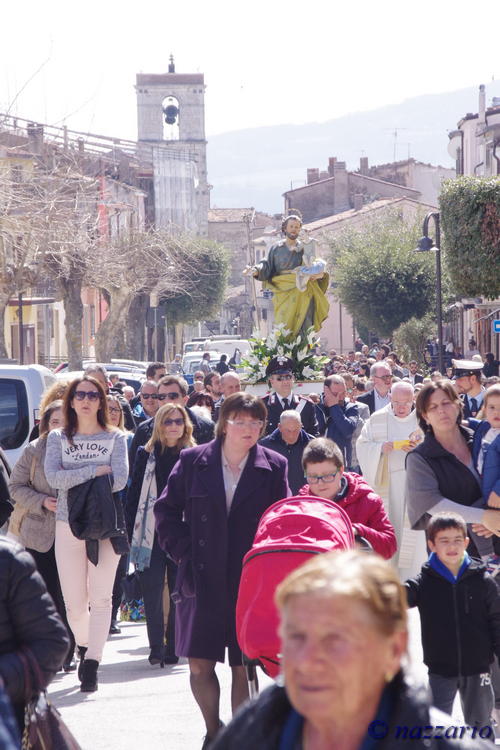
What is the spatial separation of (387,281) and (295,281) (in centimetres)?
3666

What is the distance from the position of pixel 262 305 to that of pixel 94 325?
64.1 feet

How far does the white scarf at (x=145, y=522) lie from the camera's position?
29.7ft

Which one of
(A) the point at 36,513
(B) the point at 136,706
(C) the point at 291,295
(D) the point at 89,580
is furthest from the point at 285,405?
(C) the point at 291,295

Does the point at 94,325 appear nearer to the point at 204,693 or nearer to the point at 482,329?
the point at 482,329

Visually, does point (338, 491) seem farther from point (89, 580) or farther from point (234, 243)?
point (234, 243)

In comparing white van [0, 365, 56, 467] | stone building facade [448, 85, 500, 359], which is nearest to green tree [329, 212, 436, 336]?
stone building facade [448, 85, 500, 359]

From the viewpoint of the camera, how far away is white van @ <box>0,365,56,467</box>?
42.5 feet

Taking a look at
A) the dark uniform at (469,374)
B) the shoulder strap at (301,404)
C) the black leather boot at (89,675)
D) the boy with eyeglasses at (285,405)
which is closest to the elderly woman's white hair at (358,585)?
the black leather boot at (89,675)

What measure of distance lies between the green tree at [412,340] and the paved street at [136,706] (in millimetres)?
35528

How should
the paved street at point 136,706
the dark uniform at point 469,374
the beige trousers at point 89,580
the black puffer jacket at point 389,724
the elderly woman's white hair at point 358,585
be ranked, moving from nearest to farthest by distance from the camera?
the elderly woman's white hair at point 358,585, the black puffer jacket at point 389,724, the paved street at point 136,706, the beige trousers at point 89,580, the dark uniform at point 469,374

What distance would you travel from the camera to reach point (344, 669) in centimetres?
247

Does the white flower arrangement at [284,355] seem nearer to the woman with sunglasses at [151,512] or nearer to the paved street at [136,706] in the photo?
the paved street at [136,706]

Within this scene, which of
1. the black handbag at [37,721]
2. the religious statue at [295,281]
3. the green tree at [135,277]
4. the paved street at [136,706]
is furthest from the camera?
the green tree at [135,277]

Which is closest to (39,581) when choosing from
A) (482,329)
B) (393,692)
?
(393,692)
